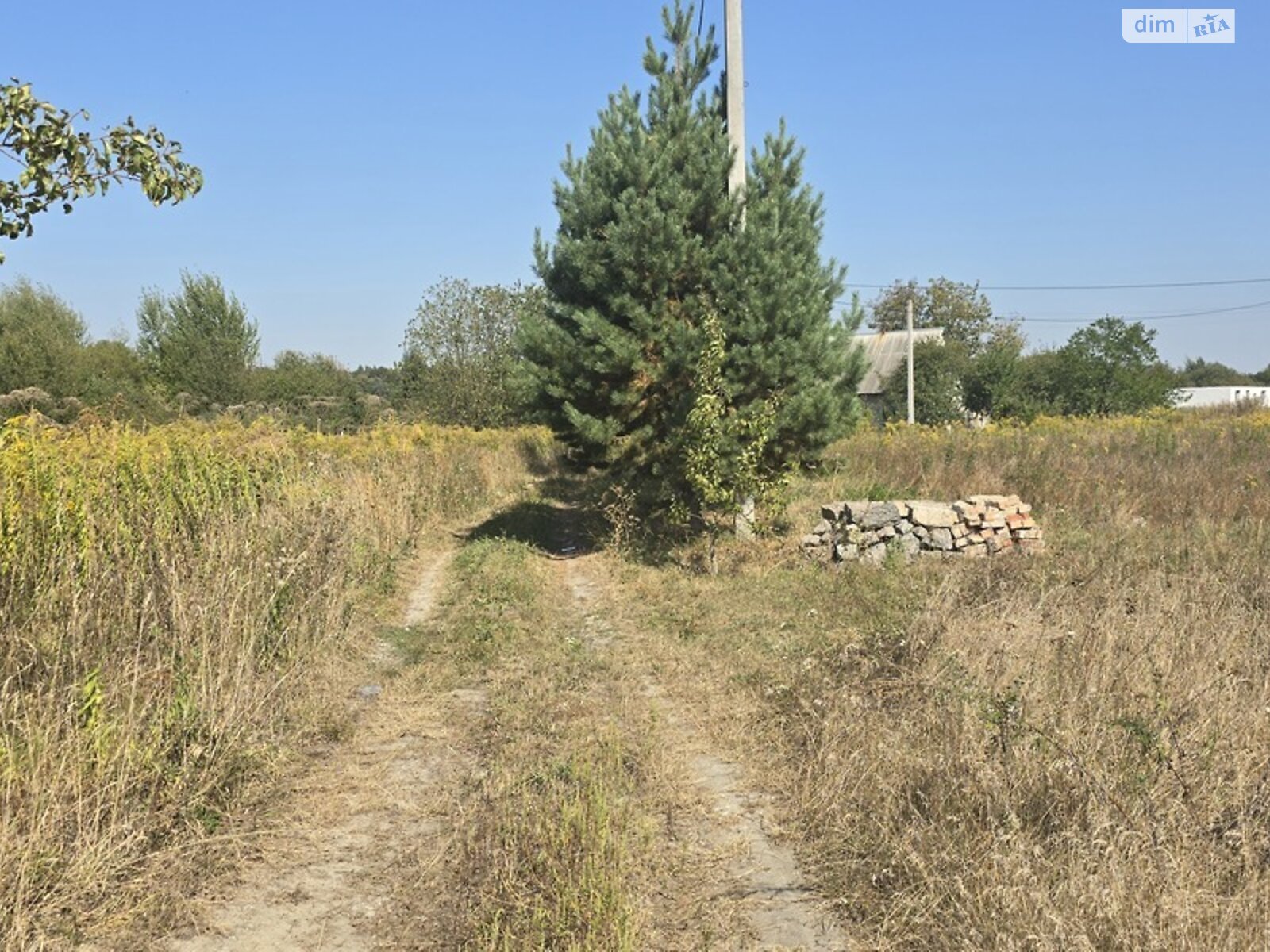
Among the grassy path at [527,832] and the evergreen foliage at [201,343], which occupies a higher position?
the evergreen foliage at [201,343]

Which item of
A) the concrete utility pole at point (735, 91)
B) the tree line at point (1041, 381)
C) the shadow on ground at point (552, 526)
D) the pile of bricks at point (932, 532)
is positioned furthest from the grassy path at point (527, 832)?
the tree line at point (1041, 381)

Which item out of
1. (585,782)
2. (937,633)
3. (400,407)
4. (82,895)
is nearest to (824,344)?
(937,633)

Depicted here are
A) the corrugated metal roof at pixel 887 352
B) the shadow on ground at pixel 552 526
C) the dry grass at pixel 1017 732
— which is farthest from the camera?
the corrugated metal roof at pixel 887 352

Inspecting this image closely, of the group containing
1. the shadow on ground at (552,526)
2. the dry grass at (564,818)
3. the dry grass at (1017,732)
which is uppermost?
the shadow on ground at (552,526)

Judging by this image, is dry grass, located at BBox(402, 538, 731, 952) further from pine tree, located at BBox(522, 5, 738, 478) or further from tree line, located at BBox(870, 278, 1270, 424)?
tree line, located at BBox(870, 278, 1270, 424)

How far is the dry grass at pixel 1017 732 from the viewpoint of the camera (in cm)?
320

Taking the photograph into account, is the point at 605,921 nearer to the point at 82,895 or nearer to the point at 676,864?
the point at 676,864

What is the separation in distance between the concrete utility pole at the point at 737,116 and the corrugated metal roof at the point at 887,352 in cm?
3412

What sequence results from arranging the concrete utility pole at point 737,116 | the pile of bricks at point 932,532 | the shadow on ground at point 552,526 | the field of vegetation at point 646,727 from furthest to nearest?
the shadow on ground at point 552,526 < the concrete utility pole at point 737,116 < the pile of bricks at point 932,532 < the field of vegetation at point 646,727

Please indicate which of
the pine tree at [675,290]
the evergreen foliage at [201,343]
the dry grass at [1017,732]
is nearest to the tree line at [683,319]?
the pine tree at [675,290]

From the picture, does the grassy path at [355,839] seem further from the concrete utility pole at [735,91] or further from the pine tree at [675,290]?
the concrete utility pole at [735,91]

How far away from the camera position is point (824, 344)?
1202cm

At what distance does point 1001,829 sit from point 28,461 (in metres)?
5.62

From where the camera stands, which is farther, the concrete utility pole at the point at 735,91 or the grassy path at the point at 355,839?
the concrete utility pole at the point at 735,91
